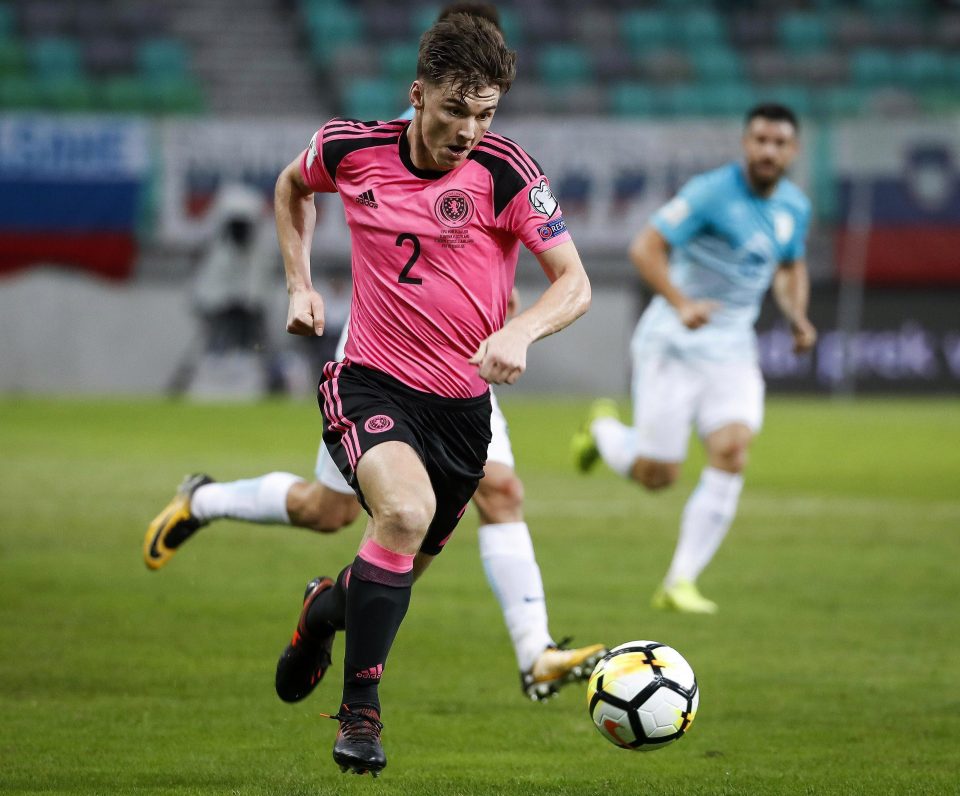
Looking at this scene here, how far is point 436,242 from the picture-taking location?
4762 mm

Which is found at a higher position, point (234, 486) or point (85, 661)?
point (234, 486)

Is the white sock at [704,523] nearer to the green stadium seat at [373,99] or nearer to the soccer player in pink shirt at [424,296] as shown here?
the soccer player in pink shirt at [424,296]

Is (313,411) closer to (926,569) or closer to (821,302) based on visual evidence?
(821,302)

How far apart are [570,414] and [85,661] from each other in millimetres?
15594

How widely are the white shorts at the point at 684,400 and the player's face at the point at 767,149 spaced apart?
0.92 meters

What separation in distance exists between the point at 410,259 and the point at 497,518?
4.39ft

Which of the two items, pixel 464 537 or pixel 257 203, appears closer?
pixel 464 537

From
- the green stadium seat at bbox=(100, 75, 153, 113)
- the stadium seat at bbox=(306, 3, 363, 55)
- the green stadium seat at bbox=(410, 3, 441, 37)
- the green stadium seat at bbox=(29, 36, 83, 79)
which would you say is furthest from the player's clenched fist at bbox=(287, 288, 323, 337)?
the green stadium seat at bbox=(410, 3, 441, 37)

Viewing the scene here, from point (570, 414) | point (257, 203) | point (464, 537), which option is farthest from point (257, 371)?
point (464, 537)

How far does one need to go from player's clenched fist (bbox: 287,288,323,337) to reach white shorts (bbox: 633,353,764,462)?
363 centimetres

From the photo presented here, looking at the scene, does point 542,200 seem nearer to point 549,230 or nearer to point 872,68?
point 549,230

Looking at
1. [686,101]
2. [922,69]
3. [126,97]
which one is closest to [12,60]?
[126,97]

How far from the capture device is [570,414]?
70.4 feet

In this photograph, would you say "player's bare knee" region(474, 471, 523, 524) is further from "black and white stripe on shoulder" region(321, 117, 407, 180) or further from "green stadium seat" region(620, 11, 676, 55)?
"green stadium seat" region(620, 11, 676, 55)
